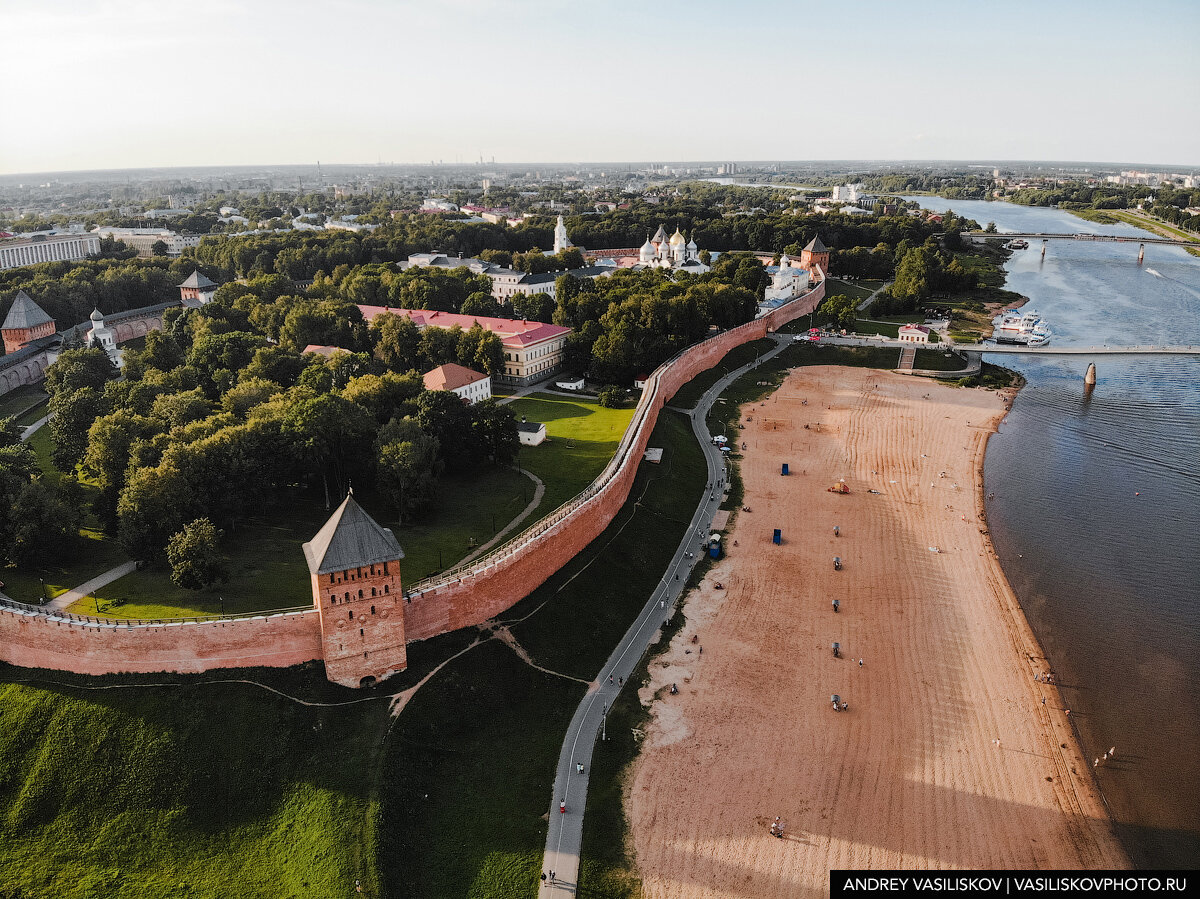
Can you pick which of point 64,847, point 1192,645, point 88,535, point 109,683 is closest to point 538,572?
point 109,683

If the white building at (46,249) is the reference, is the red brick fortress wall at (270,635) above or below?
below

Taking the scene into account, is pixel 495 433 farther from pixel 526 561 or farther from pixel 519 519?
pixel 526 561

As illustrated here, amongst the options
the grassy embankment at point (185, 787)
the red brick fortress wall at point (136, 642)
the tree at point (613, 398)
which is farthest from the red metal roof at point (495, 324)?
the grassy embankment at point (185, 787)

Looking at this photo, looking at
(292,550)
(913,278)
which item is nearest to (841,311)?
(913,278)

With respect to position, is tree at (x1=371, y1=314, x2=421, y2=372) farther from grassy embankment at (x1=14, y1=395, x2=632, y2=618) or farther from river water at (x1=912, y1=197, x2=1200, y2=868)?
river water at (x1=912, y1=197, x2=1200, y2=868)

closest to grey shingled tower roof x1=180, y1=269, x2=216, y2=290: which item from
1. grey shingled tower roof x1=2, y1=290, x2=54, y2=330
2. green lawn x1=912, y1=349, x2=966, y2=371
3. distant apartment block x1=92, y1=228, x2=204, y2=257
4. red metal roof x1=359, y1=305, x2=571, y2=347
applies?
grey shingled tower roof x1=2, y1=290, x2=54, y2=330

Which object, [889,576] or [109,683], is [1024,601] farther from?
[109,683]

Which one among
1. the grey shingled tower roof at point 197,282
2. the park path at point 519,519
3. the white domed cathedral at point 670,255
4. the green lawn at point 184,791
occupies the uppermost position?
the white domed cathedral at point 670,255

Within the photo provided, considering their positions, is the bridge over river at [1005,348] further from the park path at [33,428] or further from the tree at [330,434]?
the park path at [33,428]
